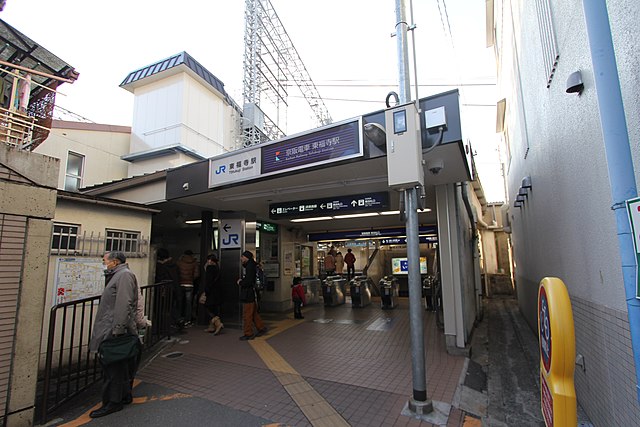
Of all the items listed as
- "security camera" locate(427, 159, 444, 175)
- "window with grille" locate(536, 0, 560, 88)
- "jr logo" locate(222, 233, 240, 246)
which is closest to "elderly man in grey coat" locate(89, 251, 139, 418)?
"security camera" locate(427, 159, 444, 175)

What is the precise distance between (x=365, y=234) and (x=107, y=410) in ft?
32.3

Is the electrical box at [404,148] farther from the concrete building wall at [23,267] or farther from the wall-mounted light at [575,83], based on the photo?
the concrete building wall at [23,267]

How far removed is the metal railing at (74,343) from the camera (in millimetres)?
3623

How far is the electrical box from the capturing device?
3.84 metres

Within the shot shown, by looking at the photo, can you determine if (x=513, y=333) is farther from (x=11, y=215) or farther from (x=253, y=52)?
(x=253, y=52)

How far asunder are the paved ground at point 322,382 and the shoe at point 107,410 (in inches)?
2.4

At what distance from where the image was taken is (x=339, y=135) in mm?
5121

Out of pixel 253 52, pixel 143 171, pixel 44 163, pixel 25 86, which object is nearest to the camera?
pixel 44 163

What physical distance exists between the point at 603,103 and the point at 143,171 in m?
14.8

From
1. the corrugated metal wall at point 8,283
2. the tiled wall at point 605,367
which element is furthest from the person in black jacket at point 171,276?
the tiled wall at point 605,367

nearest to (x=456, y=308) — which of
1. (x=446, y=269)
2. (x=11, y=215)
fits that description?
(x=446, y=269)

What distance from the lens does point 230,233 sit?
897cm

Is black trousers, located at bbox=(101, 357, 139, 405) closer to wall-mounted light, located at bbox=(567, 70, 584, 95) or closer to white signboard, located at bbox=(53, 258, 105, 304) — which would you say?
white signboard, located at bbox=(53, 258, 105, 304)

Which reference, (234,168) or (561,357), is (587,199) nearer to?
(561,357)
